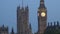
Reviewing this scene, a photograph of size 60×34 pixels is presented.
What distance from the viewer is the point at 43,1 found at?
15112cm

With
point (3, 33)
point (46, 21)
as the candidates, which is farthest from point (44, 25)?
point (3, 33)

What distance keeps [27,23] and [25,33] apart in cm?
690

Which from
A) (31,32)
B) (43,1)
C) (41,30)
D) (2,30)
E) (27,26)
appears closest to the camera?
(41,30)

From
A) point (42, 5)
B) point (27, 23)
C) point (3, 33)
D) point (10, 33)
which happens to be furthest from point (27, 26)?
point (42, 5)

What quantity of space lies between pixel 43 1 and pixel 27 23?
45.3 metres

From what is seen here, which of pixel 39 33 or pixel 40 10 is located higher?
pixel 40 10

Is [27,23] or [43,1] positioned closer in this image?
[43,1]

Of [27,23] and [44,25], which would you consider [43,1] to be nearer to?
[44,25]

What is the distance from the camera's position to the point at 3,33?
160 metres

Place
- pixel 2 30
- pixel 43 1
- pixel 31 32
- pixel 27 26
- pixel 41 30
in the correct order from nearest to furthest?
pixel 41 30 < pixel 43 1 < pixel 2 30 < pixel 31 32 < pixel 27 26

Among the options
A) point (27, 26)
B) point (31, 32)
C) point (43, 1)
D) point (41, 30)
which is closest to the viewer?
point (41, 30)

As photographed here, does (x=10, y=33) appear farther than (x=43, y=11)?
Yes

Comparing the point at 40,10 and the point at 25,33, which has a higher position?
the point at 40,10

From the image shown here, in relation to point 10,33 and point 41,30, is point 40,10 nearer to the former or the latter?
point 41,30
